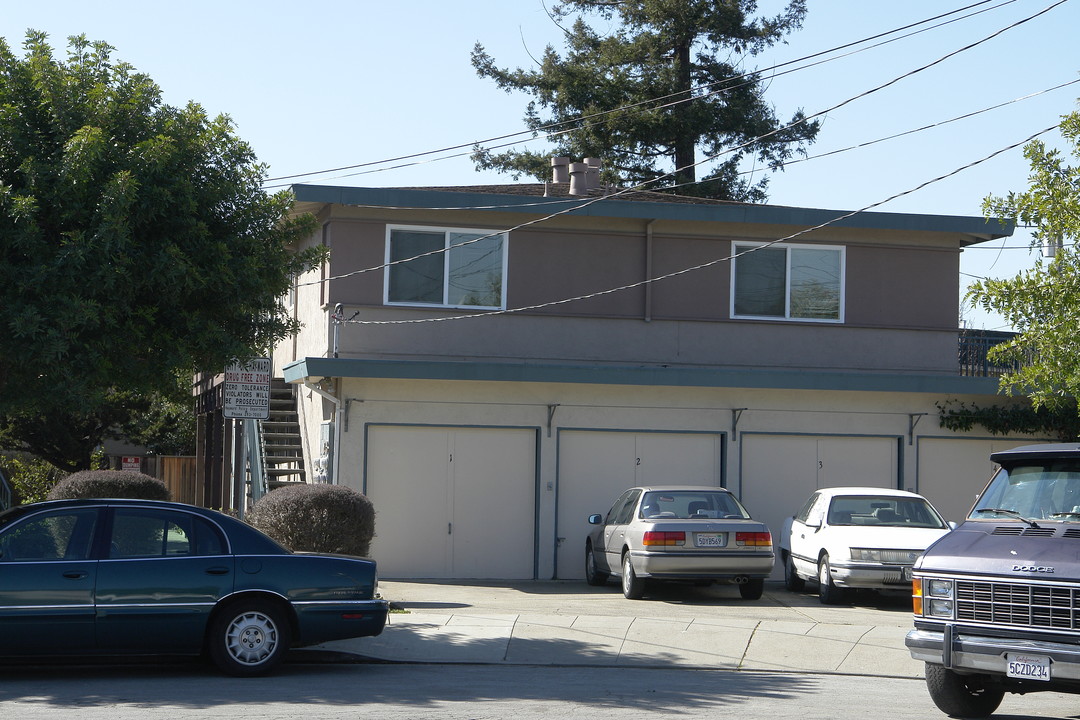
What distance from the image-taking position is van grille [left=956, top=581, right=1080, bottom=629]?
866cm

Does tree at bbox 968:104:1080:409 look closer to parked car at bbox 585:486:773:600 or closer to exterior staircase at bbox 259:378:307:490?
parked car at bbox 585:486:773:600

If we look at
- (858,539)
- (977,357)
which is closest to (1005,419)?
(977,357)

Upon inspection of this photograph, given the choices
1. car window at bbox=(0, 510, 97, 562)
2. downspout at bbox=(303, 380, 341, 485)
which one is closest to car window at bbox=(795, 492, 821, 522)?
downspout at bbox=(303, 380, 341, 485)

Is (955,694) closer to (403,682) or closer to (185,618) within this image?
(403,682)

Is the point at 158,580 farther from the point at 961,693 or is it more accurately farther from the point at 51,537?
the point at 961,693

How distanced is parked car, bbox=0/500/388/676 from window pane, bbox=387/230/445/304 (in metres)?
9.25

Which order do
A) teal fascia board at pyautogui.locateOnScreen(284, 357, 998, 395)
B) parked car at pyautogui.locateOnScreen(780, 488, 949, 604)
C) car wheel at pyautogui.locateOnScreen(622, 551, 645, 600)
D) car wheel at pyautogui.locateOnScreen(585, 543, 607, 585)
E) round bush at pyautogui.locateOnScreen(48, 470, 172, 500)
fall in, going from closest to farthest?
parked car at pyautogui.locateOnScreen(780, 488, 949, 604) → car wheel at pyautogui.locateOnScreen(622, 551, 645, 600) → teal fascia board at pyautogui.locateOnScreen(284, 357, 998, 395) → car wheel at pyautogui.locateOnScreen(585, 543, 607, 585) → round bush at pyautogui.locateOnScreen(48, 470, 172, 500)

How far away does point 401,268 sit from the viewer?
20.1 meters

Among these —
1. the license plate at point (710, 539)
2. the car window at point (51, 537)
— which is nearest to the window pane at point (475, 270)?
the license plate at point (710, 539)

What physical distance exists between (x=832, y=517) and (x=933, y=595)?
791cm

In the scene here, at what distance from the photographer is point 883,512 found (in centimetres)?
1727

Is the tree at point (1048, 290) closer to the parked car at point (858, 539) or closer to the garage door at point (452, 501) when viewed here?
the parked car at point (858, 539)

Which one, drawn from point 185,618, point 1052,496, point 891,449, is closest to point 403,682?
point 185,618

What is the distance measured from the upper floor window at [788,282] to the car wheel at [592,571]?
15.7ft
